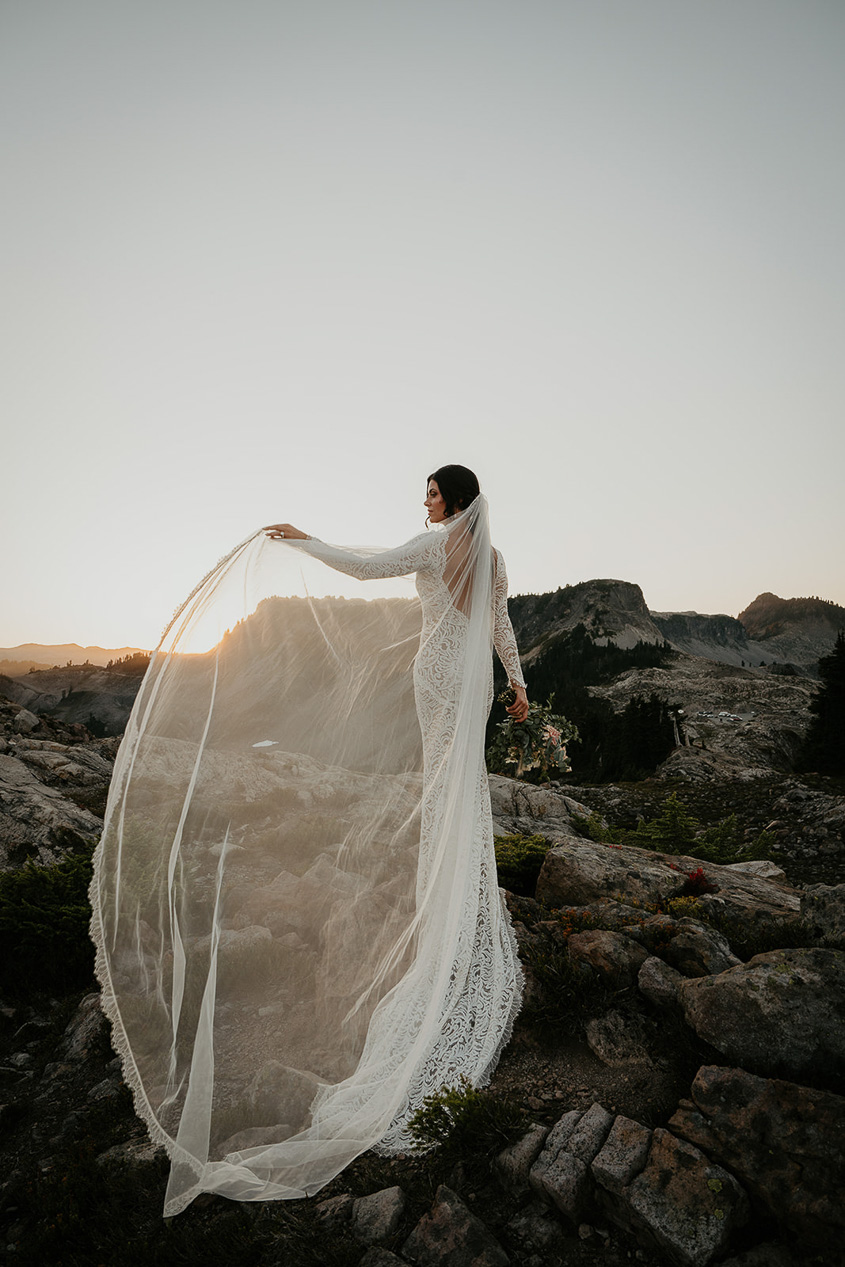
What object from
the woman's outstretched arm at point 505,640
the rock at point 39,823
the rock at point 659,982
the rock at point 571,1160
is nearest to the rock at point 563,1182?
the rock at point 571,1160

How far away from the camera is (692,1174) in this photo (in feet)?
8.79

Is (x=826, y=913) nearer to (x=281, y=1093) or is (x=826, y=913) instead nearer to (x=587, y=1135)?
(x=587, y=1135)

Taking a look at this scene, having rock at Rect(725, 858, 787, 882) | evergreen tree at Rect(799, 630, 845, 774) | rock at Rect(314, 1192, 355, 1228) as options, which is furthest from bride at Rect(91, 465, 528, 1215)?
evergreen tree at Rect(799, 630, 845, 774)

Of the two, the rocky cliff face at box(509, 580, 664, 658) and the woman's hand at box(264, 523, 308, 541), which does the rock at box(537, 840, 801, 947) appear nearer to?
the woman's hand at box(264, 523, 308, 541)

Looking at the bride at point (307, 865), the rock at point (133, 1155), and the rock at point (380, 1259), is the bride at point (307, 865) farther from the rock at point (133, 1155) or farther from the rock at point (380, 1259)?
the rock at point (133, 1155)

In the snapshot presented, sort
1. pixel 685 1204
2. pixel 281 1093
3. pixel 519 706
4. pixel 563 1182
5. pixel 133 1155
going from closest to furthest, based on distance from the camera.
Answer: pixel 685 1204 < pixel 563 1182 < pixel 281 1093 < pixel 133 1155 < pixel 519 706

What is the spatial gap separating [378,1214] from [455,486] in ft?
15.0

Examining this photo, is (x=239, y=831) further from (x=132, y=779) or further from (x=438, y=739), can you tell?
(x=438, y=739)

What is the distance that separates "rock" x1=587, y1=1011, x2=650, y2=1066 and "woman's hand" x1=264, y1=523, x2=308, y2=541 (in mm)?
4005

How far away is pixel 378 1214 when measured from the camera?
3012mm

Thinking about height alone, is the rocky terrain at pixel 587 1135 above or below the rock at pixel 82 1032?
above

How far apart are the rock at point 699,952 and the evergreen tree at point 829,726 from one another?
30.5 meters

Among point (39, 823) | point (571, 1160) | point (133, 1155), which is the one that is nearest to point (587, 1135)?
point (571, 1160)

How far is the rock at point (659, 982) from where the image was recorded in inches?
153
